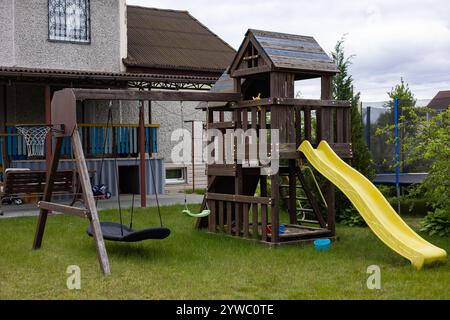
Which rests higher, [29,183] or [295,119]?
[295,119]

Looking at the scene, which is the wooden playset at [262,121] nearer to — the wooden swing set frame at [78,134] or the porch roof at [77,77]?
the wooden swing set frame at [78,134]

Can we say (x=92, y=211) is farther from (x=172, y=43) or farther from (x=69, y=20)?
(x=172, y=43)

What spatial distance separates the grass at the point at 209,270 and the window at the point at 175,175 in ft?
34.7

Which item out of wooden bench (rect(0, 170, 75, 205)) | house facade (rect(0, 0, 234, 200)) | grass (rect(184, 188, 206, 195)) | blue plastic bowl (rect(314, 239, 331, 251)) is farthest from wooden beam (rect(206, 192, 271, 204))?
grass (rect(184, 188, 206, 195))

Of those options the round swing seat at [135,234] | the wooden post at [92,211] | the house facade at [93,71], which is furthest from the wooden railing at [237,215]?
the house facade at [93,71]

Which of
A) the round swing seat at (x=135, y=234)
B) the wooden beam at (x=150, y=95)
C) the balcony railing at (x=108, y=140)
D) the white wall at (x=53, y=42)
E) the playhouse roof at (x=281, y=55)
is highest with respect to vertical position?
the white wall at (x=53, y=42)

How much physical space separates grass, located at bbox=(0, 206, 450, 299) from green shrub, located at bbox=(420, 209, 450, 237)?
0.49 metres

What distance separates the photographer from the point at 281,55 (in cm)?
979

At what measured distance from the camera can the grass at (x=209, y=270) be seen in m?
6.62

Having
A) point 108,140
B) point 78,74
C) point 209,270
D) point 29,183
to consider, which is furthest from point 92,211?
point 108,140

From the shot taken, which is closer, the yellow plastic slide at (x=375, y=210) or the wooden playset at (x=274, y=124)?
the yellow plastic slide at (x=375, y=210)

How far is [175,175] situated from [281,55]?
1235cm

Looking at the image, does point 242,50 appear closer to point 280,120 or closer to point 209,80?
point 280,120
